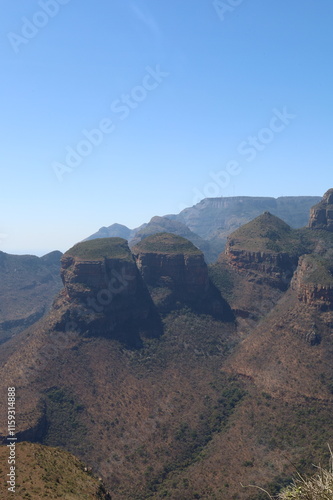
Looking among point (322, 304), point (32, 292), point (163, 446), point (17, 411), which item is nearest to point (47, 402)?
point (17, 411)

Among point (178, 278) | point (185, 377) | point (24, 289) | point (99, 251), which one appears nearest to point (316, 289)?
point (185, 377)

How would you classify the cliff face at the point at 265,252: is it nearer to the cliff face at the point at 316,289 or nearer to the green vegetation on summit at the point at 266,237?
the green vegetation on summit at the point at 266,237

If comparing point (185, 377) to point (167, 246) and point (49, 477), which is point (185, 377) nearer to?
point (167, 246)

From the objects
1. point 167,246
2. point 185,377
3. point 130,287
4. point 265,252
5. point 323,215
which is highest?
point 167,246

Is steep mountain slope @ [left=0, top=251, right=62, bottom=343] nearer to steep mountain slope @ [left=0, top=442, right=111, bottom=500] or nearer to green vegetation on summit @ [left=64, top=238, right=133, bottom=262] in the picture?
green vegetation on summit @ [left=64, top=238, right=133, bottom=262]

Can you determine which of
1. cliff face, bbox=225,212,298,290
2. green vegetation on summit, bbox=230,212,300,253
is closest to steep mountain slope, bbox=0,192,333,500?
cliff face, bbox=225,212,298,290

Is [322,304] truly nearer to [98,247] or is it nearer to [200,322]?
[200,322]

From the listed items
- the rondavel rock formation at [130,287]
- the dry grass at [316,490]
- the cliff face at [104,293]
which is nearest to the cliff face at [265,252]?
the rondavel rock formation at [130,287]
